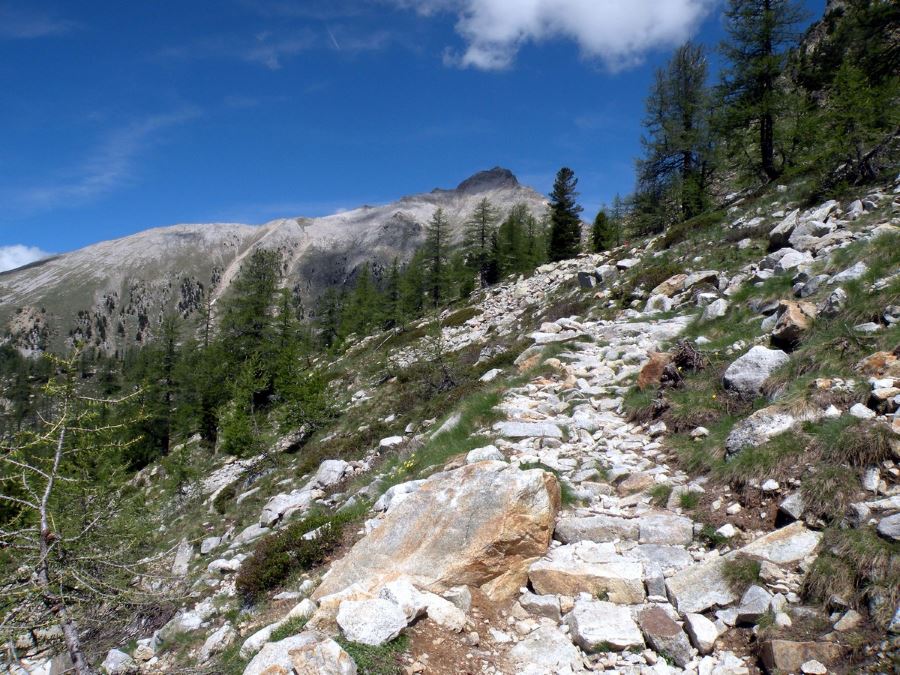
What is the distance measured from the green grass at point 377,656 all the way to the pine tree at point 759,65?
1131 inches

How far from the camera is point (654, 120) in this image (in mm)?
33781

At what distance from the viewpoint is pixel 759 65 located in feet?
80.2

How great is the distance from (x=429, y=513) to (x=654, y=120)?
3604 centimetres

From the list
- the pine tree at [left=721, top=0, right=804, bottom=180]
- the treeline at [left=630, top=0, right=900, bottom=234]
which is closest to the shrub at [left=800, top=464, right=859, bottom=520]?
the treeline at [left=630, top=0, right=900, bottom=234]

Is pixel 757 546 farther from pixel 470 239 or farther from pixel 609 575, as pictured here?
pixel 470 239

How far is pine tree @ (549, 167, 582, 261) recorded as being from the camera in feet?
164

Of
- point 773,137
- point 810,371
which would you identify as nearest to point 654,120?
point 773,137

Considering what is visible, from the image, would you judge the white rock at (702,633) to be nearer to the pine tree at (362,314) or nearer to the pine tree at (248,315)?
the pine tree at (248,315)

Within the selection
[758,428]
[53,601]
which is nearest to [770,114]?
[758,428]

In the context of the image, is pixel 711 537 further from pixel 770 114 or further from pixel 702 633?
pixel 770 114

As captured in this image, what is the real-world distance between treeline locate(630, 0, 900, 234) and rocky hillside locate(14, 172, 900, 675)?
14.8 feet

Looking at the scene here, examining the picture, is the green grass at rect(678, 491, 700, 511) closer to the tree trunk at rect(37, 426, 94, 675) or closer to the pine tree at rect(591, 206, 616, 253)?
the tree trunk at rect(37, 426, 94, 675)

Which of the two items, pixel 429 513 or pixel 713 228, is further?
pixel 713 228

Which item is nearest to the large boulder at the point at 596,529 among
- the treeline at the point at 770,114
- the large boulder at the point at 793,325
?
the large boulder at the point at 793,325
